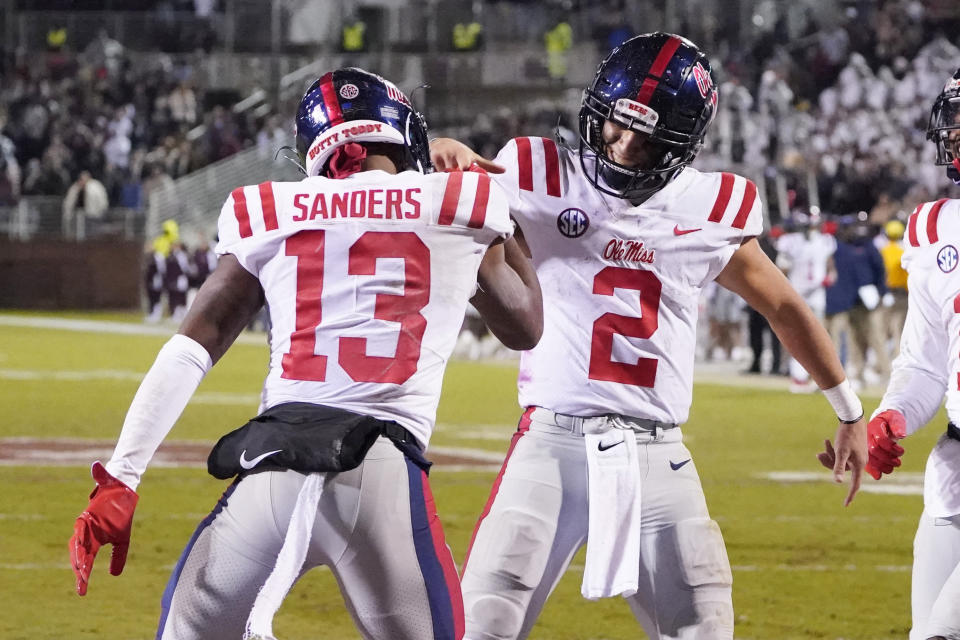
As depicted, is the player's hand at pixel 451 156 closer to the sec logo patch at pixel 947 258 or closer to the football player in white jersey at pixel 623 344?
the football player in white jersey at pixel 623 344

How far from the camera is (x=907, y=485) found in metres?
9.59

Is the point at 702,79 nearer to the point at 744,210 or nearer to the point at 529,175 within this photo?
the point at 744,210

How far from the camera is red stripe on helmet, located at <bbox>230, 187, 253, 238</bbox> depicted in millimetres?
2992

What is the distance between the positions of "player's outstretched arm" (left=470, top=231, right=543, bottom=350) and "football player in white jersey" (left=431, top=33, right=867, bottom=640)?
351 mm

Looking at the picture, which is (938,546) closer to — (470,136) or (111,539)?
(111,539)

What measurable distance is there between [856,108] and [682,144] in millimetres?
21708

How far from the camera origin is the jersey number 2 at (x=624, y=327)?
11.7 feet

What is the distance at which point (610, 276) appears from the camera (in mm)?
3602

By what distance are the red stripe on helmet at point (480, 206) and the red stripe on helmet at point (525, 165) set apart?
1.88ft

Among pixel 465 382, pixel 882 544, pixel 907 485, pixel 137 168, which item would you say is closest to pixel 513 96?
pixel 137 168

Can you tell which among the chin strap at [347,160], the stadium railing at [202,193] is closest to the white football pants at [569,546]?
the chin strap at [347,160]

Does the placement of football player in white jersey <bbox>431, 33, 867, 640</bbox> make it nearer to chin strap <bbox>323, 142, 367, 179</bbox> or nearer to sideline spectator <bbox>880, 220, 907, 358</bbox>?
chin strap <bbox>323, 142, 367, 179</bbox>

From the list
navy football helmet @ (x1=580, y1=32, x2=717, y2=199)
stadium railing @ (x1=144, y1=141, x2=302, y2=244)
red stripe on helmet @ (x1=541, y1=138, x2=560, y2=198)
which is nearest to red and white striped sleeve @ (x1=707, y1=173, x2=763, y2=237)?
navy football helmet @ (x1=580, y1=32, x2=717, y2=199)

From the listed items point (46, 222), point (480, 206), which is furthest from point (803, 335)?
point (46, 222)
